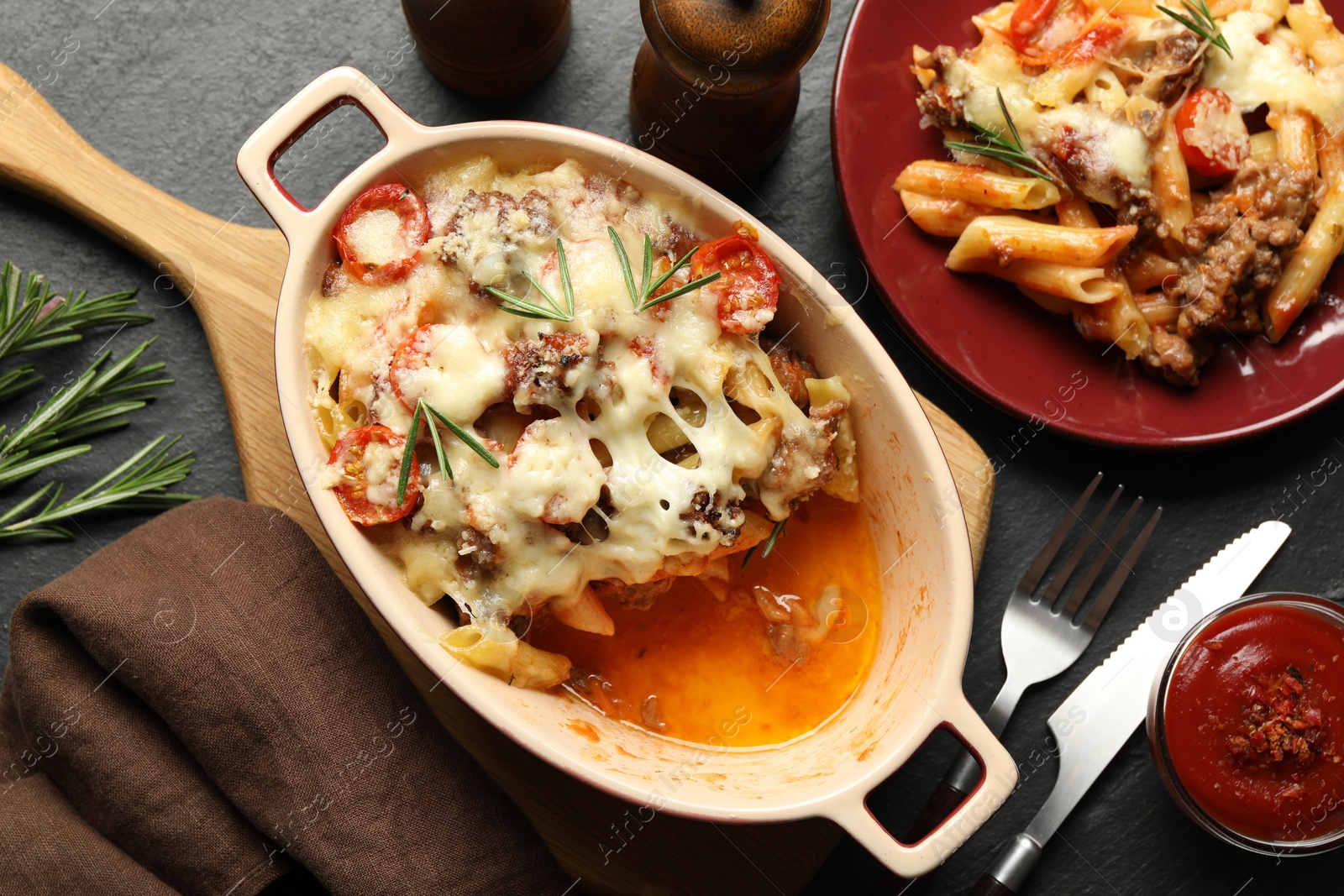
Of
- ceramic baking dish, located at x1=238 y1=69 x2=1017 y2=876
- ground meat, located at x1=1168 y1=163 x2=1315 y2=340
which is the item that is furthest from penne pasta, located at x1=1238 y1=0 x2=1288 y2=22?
ceramic baking dish, located at x1=238 y1=69 x2=1017 y2=876

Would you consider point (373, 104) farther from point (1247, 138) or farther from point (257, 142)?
point (1247, 138)

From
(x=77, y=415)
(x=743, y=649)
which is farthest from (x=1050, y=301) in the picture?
(x=77, y=415)

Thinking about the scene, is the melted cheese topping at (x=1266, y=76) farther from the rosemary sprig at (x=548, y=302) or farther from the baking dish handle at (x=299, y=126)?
the baking dish handle at (x=299, y=126)

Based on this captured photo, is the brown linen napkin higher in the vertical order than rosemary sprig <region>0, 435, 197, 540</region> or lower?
lower

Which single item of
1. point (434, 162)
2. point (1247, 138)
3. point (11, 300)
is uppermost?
point (434, 162)

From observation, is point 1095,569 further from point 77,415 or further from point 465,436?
point 77,415

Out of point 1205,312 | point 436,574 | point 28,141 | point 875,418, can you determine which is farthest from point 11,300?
point 1205,312

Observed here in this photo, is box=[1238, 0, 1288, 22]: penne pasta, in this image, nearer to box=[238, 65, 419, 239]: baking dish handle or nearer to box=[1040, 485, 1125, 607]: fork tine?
box=[1040, 485, 1125, 607]: fork tine
